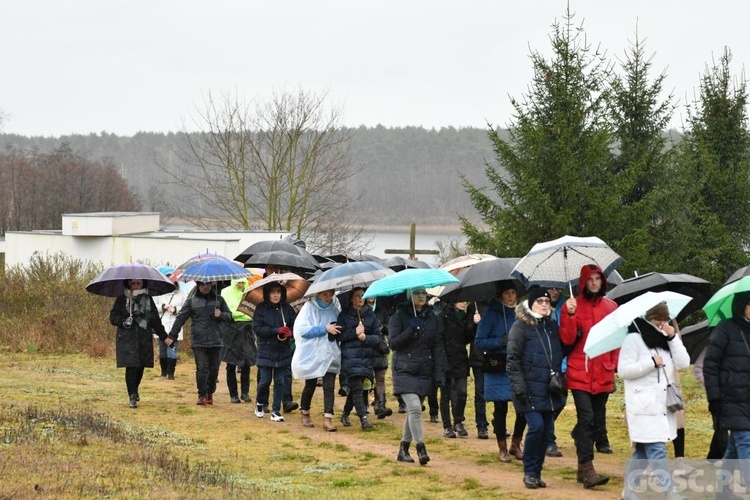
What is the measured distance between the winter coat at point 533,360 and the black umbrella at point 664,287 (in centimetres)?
177

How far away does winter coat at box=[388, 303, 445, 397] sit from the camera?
11.0m

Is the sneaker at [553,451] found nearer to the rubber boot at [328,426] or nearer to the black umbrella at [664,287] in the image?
the black umbrella at [664,287]

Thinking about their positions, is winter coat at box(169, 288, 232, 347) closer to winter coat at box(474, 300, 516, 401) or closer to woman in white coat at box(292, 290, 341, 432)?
woman in white coat at box(292, 290, 341, 432)

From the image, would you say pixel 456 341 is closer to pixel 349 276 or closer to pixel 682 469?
pixel 349 276

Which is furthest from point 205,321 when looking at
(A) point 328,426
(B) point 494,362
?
(B) point 494,362

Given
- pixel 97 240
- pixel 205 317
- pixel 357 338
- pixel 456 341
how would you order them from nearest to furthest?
pixel 456 341, pixel 357 338, pixel 205 317, pixel 97 240

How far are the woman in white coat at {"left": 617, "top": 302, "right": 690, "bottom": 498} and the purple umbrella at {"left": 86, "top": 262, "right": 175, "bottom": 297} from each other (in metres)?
7.50

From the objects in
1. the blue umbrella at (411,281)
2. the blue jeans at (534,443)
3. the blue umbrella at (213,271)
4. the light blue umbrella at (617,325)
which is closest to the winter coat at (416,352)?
the blue umbrella at (411,281)

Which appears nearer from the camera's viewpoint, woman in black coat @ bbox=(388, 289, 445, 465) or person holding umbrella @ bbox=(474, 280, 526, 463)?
woman in black coat @ bbox=(388, 289, 445, 465)

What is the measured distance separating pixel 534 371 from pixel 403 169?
128m

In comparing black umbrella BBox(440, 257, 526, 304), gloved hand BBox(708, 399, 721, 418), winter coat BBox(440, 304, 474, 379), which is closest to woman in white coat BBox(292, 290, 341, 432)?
winter coat BBox(440, 304, 474, 379)

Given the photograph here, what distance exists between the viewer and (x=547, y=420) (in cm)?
1027

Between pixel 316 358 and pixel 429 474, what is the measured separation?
326 cm

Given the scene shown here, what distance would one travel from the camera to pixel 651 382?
29.3 ft
